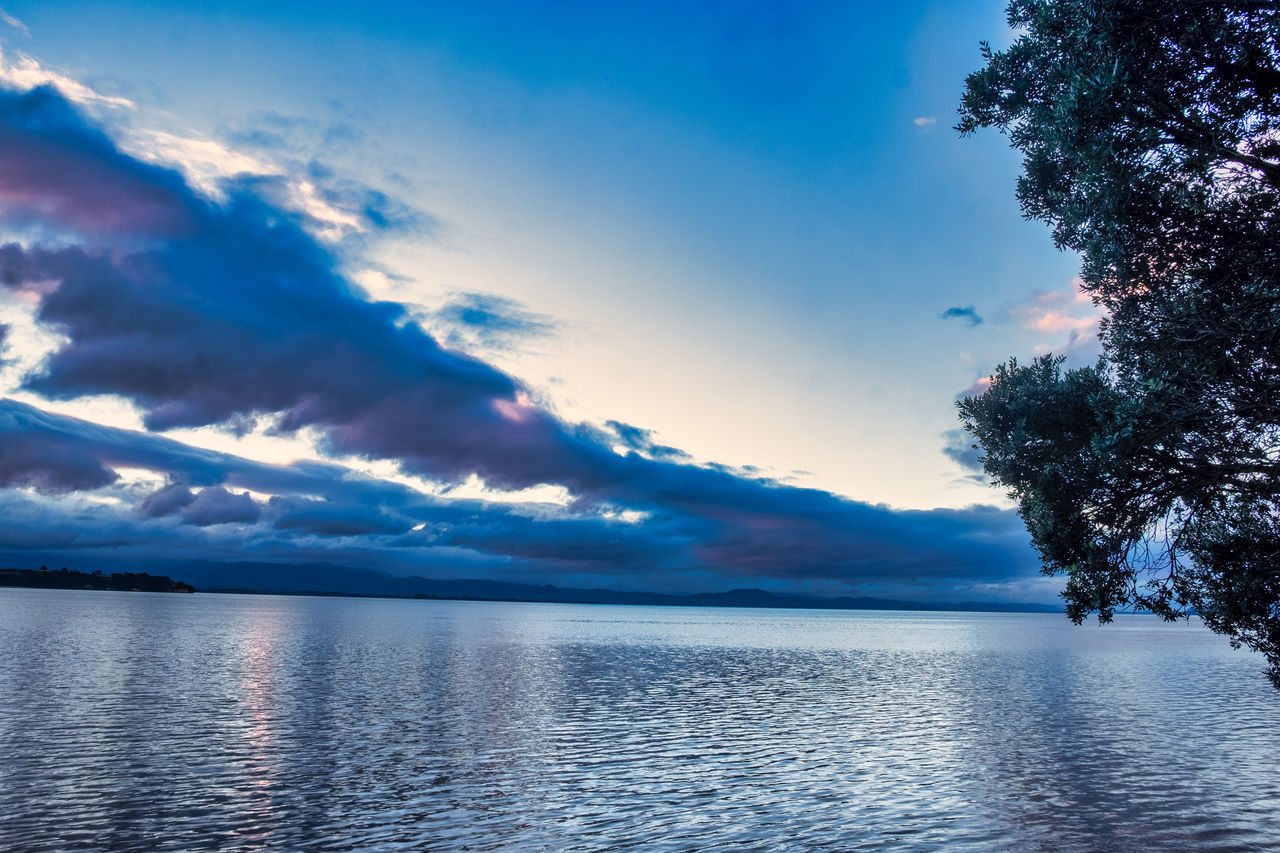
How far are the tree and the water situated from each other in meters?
7.54

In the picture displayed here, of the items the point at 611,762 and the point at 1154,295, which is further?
the point at 611,762

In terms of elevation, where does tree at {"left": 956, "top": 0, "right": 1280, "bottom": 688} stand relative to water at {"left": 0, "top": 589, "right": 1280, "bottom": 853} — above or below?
above

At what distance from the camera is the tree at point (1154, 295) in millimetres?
16969

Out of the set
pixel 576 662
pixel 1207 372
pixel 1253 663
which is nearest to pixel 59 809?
pixel 1207 372

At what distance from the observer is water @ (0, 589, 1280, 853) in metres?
20.5

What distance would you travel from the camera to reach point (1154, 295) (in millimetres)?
18938

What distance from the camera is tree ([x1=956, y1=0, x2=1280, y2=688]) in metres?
17.0

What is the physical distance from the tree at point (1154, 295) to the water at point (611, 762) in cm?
A: 754

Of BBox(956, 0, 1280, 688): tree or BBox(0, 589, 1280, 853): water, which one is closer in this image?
BBox(956, 0, 1280, 688): tree

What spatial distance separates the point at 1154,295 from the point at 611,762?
22.8 meters

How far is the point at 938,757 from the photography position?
1235 inches

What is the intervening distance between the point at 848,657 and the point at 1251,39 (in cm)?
8644

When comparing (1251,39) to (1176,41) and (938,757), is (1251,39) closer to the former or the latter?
(1176,41)

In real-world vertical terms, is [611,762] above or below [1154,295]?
below
